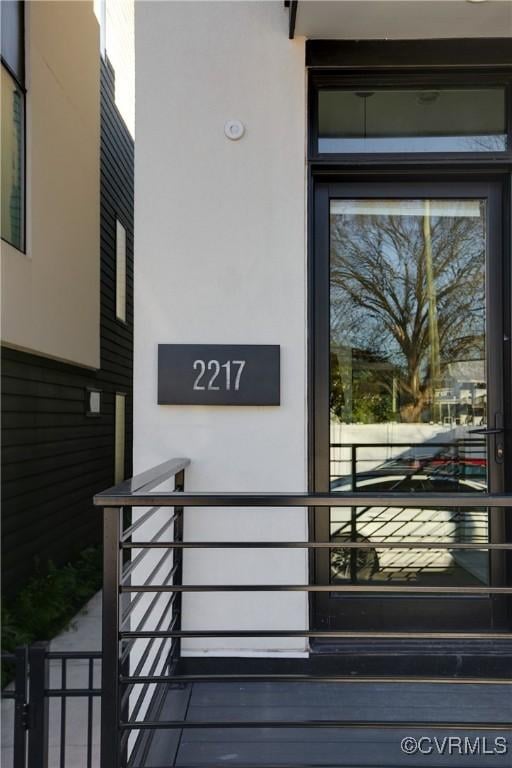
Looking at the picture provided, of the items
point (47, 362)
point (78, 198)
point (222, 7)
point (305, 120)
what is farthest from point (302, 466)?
point (78, 198)

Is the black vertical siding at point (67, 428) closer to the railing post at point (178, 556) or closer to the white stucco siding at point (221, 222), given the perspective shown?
the white stucco siding at point (221, 222)

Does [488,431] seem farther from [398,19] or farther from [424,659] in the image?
[398,19]

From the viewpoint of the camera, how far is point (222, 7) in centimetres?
288

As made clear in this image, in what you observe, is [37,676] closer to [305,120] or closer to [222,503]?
[222,503]

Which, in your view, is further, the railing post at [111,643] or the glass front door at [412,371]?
the glass front door at [412,371]

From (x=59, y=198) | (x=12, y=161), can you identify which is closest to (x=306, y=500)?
(x=12, y=161)

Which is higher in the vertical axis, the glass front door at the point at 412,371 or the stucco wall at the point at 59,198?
the stucco wall at the point at 59,198

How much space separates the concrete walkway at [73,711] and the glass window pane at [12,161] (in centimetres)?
314

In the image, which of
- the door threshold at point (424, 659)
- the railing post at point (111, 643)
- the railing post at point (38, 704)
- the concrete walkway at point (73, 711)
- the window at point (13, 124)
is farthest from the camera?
the window at point (13, 124)

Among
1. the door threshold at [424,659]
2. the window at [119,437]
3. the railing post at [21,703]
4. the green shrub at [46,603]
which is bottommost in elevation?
the green shrub at [46,603]

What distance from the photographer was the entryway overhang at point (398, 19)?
2.63m

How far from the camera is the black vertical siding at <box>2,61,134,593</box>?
4855mm

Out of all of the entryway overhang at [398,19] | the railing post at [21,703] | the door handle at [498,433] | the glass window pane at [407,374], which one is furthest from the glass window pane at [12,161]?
the door handle at [498,433]

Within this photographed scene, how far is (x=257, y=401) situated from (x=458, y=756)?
1.55 meters
